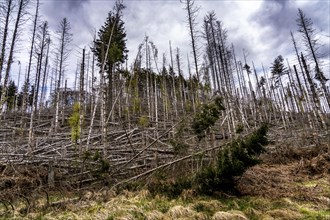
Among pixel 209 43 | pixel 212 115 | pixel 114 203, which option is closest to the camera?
pixel 114 203

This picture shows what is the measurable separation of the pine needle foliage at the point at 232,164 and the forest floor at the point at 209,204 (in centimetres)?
29

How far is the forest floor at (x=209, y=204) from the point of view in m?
4.71

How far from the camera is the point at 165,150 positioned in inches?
420

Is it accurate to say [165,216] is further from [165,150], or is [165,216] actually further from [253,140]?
[165,150]

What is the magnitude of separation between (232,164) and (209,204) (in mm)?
1169

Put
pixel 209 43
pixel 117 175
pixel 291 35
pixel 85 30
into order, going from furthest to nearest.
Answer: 1. pixel 291 35
2. pixel 209 43
3. pixel 85 30
4. pixel 117 175

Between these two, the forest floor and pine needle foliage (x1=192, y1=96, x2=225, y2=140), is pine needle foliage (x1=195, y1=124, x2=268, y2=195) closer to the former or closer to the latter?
the forest floor

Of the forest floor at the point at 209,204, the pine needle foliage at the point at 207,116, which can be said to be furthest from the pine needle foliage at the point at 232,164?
the pine needle foliage at the point at 207,116

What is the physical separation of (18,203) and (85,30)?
886cm

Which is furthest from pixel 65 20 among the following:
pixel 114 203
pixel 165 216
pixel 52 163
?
pixel 165 216

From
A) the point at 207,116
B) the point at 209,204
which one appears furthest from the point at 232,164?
the point at 207,116

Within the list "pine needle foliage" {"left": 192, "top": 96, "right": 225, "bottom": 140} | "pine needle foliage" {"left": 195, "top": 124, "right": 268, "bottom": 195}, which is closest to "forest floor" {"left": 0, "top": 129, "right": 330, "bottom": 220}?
"pine needle foliage" {"left": 195, "top": 124, "right": 268, "bottom": 195}

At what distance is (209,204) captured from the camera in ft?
17.5

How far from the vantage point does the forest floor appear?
471 cm
